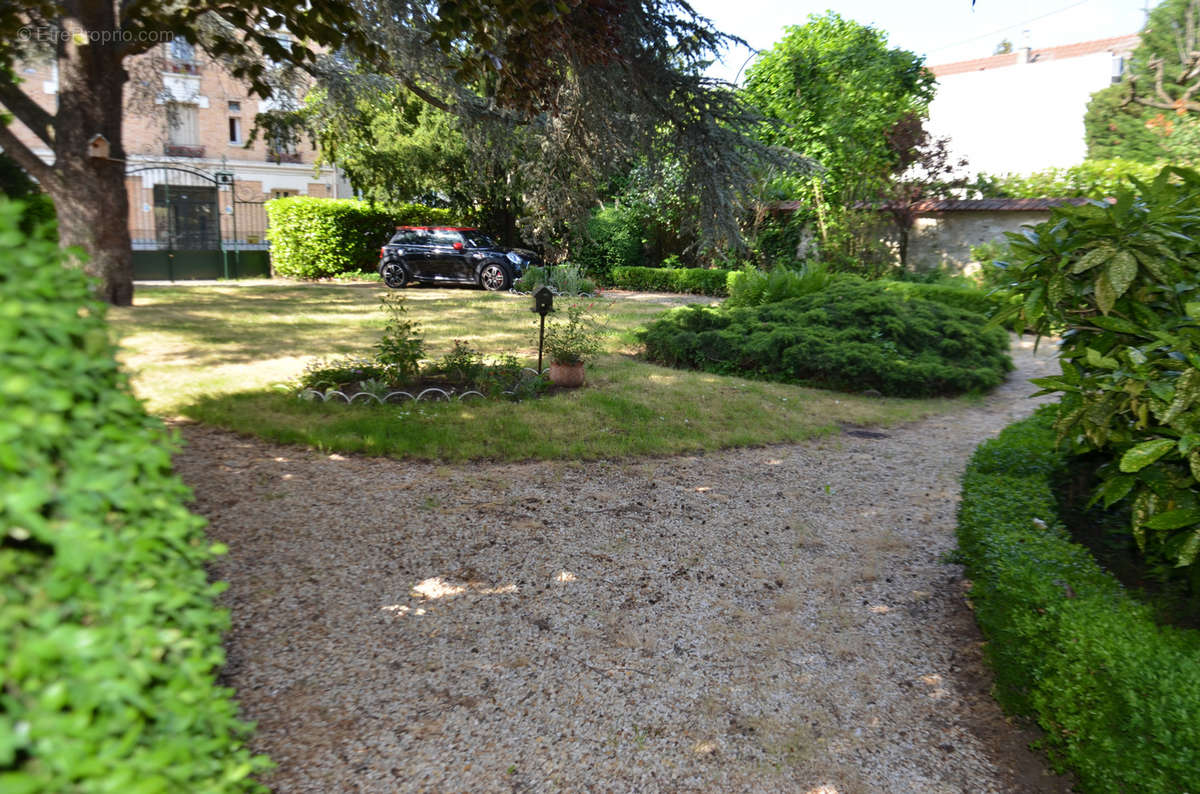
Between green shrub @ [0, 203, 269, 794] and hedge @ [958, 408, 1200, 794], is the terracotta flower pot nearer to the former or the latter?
hedge @ [958, 408, 1200, 794]

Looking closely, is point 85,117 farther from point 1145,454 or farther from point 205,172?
point 205,172

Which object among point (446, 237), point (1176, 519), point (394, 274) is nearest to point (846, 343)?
point (1176, 519)

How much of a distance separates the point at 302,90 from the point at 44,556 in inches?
599

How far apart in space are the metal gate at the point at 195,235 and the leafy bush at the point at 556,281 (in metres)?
7.46

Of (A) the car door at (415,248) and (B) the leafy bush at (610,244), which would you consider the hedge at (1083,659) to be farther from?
(B) the leafy bush at (610,244)

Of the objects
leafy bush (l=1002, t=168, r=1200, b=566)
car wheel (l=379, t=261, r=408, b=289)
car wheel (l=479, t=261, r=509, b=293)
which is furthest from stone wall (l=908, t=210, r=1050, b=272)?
leafy bush (l=1002, t=168, r=1200, b=566)

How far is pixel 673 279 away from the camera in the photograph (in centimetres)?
2188

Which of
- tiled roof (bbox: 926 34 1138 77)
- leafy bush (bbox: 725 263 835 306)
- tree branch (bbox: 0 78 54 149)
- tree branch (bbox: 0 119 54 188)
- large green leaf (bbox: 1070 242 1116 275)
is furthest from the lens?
tiled roof (bbox: 926 34 1138 77)

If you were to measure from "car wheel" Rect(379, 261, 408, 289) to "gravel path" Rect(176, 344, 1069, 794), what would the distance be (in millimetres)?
14485

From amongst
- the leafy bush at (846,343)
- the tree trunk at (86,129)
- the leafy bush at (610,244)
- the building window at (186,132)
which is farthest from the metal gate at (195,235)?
the leafy bush at (846,343)

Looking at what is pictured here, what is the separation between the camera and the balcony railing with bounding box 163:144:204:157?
27.9 metres

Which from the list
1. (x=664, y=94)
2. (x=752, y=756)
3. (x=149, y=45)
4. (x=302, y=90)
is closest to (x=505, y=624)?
(x=752, y=756)

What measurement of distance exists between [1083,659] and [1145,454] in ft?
2.65

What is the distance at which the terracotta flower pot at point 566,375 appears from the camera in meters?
8.54
